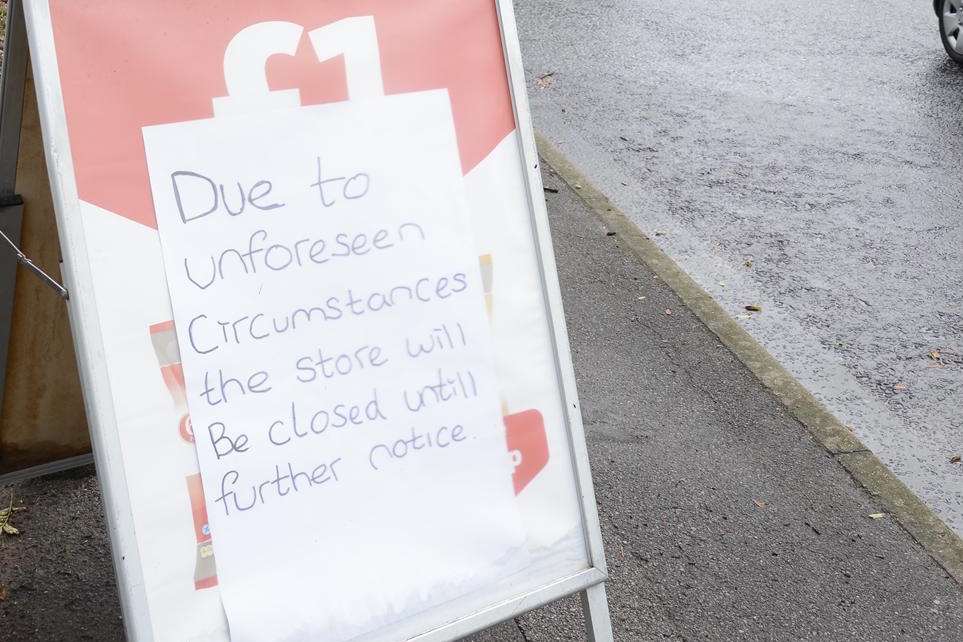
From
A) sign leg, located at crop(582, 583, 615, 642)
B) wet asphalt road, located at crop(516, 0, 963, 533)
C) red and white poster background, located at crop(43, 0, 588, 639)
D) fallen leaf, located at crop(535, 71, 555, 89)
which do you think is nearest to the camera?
red and white poster background, located at crop(43, 0, 588, 639)

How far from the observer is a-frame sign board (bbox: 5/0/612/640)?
6.14ft

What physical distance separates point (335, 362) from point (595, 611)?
2.71ft

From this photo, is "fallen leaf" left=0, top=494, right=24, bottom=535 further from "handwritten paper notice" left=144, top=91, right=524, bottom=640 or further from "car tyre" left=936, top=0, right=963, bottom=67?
"car tyre" left=936, top=0, right=963, bottom=67

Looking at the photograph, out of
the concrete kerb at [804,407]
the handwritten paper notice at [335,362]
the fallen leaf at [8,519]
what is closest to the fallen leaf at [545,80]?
the concrete kerb at [804,407]

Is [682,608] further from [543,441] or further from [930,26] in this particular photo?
[930,26]

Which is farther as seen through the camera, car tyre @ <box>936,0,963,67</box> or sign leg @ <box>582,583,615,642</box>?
car tyre @ <box>936,0,963,67</box>

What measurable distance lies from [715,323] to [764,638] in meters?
1.95

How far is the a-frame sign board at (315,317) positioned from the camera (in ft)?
6.14

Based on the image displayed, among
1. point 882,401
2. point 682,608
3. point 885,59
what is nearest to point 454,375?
point 682,608

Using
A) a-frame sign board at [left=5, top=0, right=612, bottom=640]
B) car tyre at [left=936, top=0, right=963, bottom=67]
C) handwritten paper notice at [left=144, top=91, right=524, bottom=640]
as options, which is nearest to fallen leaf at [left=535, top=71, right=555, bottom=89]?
car tyre at [left=936, top=0, right=963, bottom=67]

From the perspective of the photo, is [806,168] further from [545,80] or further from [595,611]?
[595,611]

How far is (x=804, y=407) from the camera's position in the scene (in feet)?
13.5

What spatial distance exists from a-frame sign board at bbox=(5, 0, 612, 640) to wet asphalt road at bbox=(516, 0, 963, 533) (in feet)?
7.10

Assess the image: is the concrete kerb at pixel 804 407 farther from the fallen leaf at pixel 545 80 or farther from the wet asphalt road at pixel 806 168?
the fallen leaf at pixel 545 80
